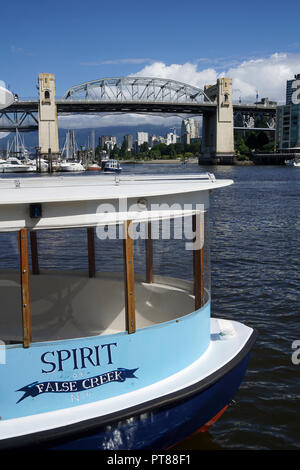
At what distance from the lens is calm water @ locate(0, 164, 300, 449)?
19.9 feet

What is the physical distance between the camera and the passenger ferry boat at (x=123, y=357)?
415 cm

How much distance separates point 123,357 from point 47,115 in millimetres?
105870

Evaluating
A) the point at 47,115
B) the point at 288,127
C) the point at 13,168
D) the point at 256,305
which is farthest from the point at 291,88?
the point at 256,305

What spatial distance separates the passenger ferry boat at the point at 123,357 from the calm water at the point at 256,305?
44 centimetres

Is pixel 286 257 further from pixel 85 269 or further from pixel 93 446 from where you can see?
pixel 93 446

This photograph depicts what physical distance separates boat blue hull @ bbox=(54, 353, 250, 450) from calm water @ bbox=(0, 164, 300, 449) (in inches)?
36.6

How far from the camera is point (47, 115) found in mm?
104875

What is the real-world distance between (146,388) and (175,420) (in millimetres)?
418

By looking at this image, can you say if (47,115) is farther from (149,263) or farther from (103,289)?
(149,263)

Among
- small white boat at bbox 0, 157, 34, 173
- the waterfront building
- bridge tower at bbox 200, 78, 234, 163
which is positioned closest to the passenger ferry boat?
small white boat at bbox 0, 157, 34, 173

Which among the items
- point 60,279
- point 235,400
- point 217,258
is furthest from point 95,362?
point 217,258

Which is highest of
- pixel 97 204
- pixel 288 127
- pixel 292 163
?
A: pixel 288 127
